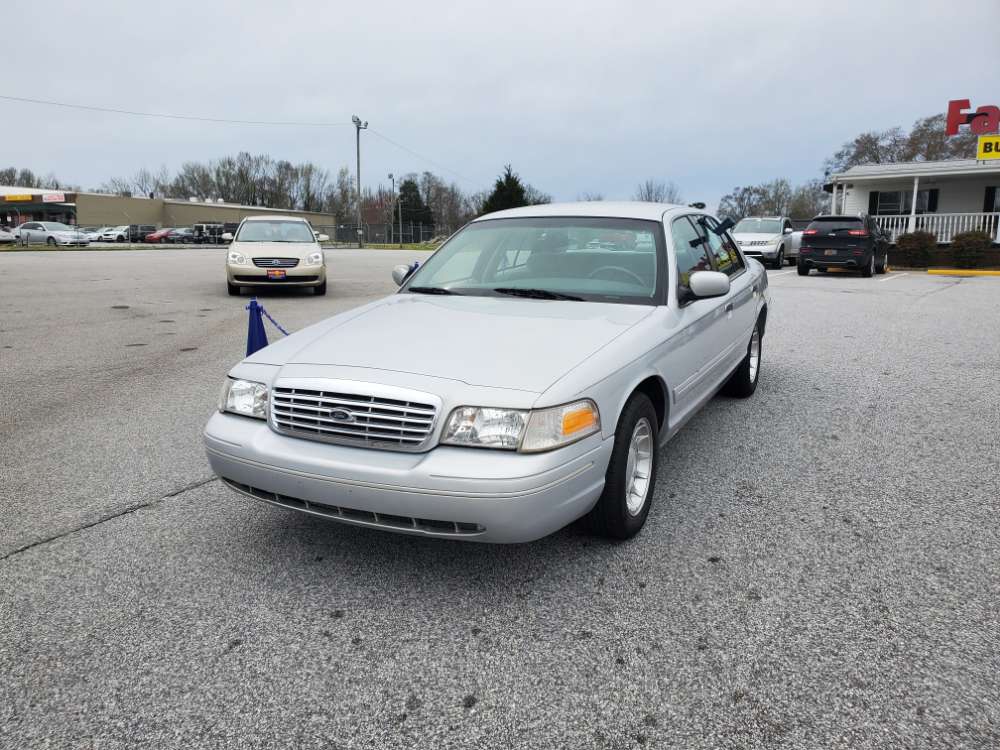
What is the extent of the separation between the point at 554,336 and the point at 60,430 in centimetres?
395

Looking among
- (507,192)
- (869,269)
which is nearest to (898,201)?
(869,269)

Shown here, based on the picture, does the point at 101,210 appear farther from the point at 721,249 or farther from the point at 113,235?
the point at 721,249

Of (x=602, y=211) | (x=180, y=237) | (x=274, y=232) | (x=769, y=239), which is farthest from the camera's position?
(x=180, y=237)

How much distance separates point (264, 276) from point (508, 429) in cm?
1234

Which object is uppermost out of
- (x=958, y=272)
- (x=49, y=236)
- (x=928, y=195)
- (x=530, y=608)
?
(x=928, y=195)

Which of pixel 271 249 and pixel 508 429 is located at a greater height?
pixel 271 249

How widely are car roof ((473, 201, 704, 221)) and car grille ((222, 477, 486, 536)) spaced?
238cm

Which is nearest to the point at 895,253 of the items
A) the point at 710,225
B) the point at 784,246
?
the point at 784,246

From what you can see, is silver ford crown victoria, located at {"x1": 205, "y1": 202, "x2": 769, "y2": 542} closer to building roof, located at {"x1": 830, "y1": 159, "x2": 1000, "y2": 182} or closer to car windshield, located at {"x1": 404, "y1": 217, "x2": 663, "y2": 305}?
car windshield, located at {"x1": 404, "y1": 217, "x2": 663, "y2": 305}

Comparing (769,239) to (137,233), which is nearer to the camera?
(769,239)

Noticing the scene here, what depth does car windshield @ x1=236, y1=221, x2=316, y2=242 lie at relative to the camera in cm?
1470

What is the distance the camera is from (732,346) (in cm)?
521

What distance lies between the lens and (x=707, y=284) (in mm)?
4031

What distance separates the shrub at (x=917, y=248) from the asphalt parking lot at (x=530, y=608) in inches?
815
